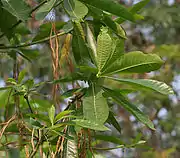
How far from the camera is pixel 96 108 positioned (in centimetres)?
73

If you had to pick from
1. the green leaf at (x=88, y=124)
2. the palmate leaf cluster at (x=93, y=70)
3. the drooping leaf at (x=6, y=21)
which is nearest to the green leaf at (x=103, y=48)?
the palmate leaf cluster at (x=93, y=70)

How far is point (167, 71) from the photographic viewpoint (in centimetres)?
293

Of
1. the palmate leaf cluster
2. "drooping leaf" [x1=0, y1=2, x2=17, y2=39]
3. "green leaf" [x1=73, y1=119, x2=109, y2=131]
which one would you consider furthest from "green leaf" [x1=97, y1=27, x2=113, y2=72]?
"drooping leaf" [x1=0, y1=2, x2=17, y2=39]

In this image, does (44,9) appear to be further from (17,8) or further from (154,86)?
(154,86)

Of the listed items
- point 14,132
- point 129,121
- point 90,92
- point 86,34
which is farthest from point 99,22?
point 129,121

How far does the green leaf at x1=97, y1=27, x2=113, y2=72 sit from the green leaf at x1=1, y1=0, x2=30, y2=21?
17 cm

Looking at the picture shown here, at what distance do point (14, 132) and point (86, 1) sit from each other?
0.33 meters

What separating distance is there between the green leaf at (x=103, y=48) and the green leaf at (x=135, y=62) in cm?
2

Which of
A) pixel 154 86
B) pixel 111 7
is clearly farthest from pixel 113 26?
pixel 154 86

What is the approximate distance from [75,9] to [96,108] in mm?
190

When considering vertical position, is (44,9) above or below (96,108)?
above

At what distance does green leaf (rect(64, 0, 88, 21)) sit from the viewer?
0.77 m

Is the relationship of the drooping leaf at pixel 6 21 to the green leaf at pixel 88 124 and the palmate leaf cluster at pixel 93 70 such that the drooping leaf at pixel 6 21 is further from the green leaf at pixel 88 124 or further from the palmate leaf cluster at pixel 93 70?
the green leaf at pixel 88 124

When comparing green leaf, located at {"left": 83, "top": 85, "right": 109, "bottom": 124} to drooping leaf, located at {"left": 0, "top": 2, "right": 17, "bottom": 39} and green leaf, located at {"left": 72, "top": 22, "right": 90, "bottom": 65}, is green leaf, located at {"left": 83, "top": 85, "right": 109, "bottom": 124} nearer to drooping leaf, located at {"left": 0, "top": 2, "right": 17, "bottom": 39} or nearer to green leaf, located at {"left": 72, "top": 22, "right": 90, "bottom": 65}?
green leaf, located at {"left": 72, "top": 22, "right": 90, "bottom": 65}
